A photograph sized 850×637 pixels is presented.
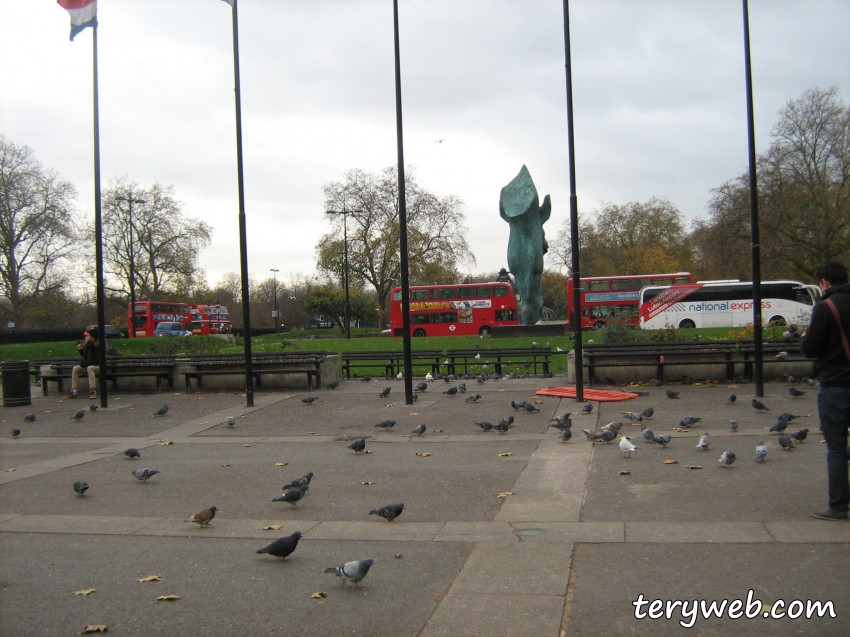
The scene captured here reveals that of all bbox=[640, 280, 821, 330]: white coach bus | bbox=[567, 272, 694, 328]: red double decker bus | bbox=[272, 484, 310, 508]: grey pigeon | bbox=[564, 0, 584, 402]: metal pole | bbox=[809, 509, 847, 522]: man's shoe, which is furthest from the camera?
bbox=[567, 272, 694, 328]: red double decker bus

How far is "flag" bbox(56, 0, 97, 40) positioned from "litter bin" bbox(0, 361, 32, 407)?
7.03 m

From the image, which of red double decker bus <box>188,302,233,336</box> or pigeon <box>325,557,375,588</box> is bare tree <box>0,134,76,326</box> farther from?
pigeon <box>325,557,375,588</box>

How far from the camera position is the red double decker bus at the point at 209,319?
70.2 meters

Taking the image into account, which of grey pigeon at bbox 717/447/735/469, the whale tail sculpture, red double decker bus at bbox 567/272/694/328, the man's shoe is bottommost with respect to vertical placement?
the man's shoe

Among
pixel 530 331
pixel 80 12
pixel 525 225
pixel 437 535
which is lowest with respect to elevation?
pixel 437 535

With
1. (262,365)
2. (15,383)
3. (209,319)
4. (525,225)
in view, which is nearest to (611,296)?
(525,225)

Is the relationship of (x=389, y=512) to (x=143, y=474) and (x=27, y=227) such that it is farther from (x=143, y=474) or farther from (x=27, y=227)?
(x=27, y=227)

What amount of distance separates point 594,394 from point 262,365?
294 inches

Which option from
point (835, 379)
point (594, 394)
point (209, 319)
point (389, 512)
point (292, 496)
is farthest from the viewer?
point (209, 319)

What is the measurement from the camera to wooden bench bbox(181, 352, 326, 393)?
1594 centimetres

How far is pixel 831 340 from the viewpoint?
17.3ft

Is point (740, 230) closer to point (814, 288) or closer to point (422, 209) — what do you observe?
point (814, 288)

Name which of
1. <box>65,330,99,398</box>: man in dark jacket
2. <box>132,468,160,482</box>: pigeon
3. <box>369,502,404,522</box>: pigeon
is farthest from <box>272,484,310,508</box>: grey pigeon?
<box>65,330,99,398</box>: man in dark jacket

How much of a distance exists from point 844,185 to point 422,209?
34.3 meters
